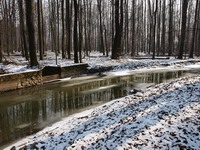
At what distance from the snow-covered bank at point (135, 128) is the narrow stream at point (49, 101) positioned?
82cm

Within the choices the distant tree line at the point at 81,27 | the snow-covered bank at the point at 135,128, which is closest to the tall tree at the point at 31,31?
the distant tree line at the point at 81,27

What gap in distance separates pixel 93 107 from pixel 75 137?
11.4 ft

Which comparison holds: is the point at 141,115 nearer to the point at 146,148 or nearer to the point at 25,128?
the point at 146,148

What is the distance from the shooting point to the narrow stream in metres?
7.55

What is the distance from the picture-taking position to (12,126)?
7582 mm

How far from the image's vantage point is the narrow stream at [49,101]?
755 cm

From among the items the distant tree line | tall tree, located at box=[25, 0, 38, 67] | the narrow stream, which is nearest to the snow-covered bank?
the narrow stream

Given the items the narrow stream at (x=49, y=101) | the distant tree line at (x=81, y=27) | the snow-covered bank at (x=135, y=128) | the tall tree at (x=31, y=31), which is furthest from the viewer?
the distant tree line at (x=81, y=27)

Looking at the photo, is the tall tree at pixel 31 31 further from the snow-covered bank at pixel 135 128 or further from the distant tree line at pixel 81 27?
the snow-covered bank at pixel 135 128

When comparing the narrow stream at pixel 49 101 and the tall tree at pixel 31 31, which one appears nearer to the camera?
the narrow stream at pixel 49 101

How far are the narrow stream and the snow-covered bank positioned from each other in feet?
2.70

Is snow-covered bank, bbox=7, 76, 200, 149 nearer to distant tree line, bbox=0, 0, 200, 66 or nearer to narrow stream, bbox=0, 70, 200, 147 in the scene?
narrow stream, bbox=0, 70, 200, 147

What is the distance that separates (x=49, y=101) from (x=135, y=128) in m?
5.85

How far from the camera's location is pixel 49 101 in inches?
416
